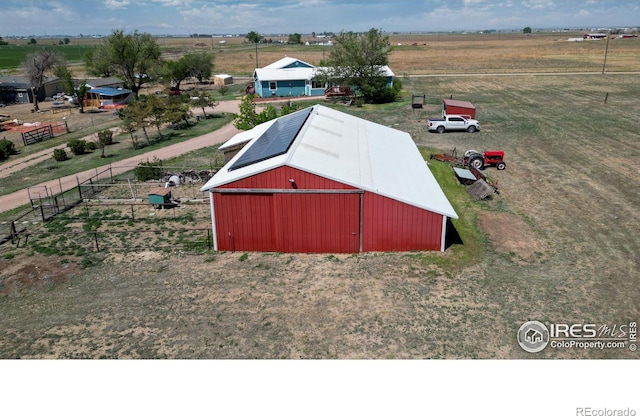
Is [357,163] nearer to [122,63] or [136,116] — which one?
[136,116]

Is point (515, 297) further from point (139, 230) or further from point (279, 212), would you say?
point (139, 230)

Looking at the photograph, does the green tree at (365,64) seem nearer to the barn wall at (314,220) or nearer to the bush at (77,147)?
the bush at (77,147)

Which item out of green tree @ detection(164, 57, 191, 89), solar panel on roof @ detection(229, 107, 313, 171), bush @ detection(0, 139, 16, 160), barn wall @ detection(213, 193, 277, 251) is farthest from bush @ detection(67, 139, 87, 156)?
green tree @ detection(164, 57, 191, 89)

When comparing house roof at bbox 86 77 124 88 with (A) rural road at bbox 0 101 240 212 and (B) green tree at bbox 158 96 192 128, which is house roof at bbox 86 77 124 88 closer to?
(B) green tree at bbox 158 96 192 128

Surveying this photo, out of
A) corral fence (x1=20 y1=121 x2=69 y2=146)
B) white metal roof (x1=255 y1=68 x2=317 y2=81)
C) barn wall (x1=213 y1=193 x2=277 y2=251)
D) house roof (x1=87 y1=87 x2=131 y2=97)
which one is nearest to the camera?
barn wall (x1=213 y1=193 x2=277 y2=251)

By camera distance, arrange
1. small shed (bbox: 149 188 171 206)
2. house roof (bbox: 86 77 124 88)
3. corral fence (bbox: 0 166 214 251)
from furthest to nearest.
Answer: house roof (bbox: 86 77 124 88) → small shed (bbox: 149 188 171 206) → corral fence (bbox: 0 166 214 251)

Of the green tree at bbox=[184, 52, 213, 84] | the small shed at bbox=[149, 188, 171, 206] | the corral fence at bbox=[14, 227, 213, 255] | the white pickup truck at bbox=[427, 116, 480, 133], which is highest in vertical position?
the green tree at bbox=[184, 52, 213, 84]

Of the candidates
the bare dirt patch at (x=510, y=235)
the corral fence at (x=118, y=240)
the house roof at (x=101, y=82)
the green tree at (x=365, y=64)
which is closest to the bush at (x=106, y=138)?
the corral fence at (x=118, y=240)
